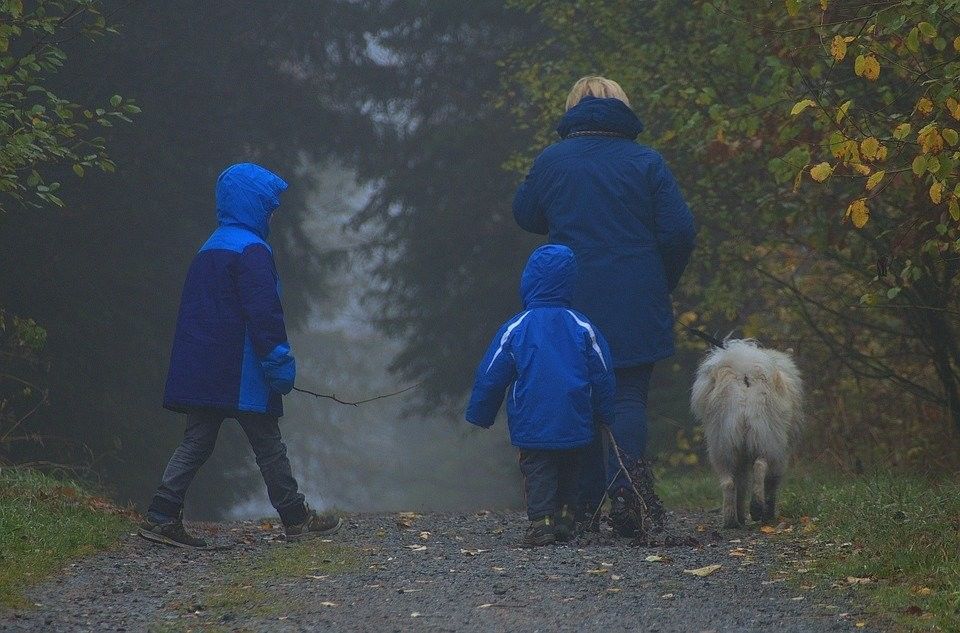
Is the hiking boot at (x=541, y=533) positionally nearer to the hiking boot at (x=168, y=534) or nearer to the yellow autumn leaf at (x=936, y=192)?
the hiking boot at (x=168, y=534)

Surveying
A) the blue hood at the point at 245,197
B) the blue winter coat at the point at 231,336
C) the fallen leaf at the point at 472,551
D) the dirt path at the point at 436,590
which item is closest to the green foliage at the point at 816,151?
the dirt path at the point at 436,590

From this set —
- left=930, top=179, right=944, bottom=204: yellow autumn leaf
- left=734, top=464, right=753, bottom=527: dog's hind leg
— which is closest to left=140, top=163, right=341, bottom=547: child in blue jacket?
left=734, top=464, right=753, bottom=527: dog's hind leg

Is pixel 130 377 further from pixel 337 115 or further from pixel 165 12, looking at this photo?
pixel 337 115

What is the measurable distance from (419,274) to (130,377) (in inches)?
272

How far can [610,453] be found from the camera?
24.9ft

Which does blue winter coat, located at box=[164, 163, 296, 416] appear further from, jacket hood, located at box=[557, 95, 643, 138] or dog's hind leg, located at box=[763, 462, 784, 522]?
dog's hind leg, located at box=[763, 462, 784, 522]

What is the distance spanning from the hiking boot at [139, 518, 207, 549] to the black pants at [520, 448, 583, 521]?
1979 mm

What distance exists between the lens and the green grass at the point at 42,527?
614cm

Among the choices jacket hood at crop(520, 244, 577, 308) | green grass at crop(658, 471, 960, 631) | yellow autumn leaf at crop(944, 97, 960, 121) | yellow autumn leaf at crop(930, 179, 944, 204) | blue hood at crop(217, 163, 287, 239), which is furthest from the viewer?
blue hood at crop(217, 163, 287, 239)

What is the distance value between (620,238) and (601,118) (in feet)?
2.44

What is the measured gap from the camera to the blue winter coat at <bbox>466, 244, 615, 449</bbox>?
7.24 meters

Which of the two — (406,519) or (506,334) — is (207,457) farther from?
(406,519)

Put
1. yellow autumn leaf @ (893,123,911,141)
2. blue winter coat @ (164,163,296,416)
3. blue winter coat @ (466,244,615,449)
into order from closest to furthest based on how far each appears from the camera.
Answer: yellow autumn leaf @ (893,123,911,141) < blue winter coat @ (466,244,615,449) < blue winter coat @ (164,163,296,416)

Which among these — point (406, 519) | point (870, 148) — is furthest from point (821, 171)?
point (406, 519)
